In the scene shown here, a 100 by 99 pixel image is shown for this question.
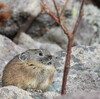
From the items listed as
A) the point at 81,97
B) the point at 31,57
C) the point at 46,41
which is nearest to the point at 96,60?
the point at 31,57

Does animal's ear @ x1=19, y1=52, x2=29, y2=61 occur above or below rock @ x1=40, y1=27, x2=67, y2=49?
above

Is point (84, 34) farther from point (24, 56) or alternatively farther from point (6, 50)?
point (24, 56)

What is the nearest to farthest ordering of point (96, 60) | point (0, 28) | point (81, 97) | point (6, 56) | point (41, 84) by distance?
1. point (81, 97)
2. point (41, 84)
3. point (96, 60)
4. point (6, 56)
5. point (0, 28)

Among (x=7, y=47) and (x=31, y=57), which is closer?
(x=31, y=57)

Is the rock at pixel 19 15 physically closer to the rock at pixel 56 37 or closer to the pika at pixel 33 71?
the rock at pixel 56 37

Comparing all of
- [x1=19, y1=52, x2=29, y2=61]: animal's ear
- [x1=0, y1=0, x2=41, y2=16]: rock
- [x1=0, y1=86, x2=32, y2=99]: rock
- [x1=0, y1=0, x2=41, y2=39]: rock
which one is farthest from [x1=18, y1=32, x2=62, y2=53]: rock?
[x1=0, y1=86, x2=32, y2=99]: rock

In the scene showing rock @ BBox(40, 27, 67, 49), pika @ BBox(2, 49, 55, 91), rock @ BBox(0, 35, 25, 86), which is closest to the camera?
pika @ BBox(2, 49, 55, 91)

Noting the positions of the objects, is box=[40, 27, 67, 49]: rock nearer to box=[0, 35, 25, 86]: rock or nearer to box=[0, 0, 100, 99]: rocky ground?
box=[0, 0, 100, 99]: rocky ground

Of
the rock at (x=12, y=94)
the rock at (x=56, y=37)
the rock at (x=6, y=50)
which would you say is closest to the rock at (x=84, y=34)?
the rock at (x=56, y=37)

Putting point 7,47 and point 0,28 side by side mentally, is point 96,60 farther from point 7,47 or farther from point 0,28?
point 0,28
